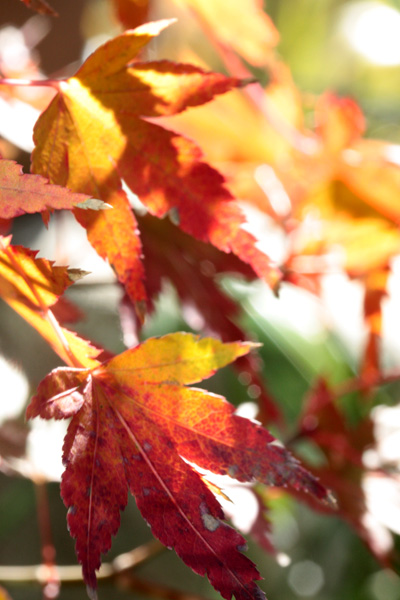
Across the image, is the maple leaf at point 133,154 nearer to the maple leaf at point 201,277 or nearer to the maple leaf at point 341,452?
the maple leaf at point 201,277

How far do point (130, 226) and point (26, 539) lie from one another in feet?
2.17

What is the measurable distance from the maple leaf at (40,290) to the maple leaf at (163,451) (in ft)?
0.05

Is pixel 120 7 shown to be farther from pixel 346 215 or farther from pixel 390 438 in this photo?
pixel 390 438

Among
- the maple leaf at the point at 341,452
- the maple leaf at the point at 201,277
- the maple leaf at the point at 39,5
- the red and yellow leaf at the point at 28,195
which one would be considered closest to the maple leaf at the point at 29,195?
the red and yellow leaf at the point at 28,195

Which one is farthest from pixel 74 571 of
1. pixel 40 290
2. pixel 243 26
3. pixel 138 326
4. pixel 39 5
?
pixel 243 26

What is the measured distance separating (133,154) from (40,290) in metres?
0.11

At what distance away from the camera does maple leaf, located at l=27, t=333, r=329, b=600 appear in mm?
261

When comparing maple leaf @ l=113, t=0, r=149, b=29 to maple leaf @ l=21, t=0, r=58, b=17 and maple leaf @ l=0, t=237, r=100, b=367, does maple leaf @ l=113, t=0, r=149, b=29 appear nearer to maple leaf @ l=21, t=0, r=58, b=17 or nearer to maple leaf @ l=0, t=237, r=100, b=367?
maple leaf @ l=21, t=0, r=58, b=17

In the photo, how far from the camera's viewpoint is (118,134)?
1.09ft

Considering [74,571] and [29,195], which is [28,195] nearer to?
[29,195]

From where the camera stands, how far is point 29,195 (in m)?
0.26

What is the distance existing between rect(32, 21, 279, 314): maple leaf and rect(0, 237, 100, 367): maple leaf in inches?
1.9

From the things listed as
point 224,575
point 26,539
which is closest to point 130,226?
point 224,575

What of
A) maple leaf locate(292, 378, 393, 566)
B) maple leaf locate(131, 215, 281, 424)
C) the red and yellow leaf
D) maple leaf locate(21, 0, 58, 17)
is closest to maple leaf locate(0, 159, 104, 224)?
the red and yellow leaf
